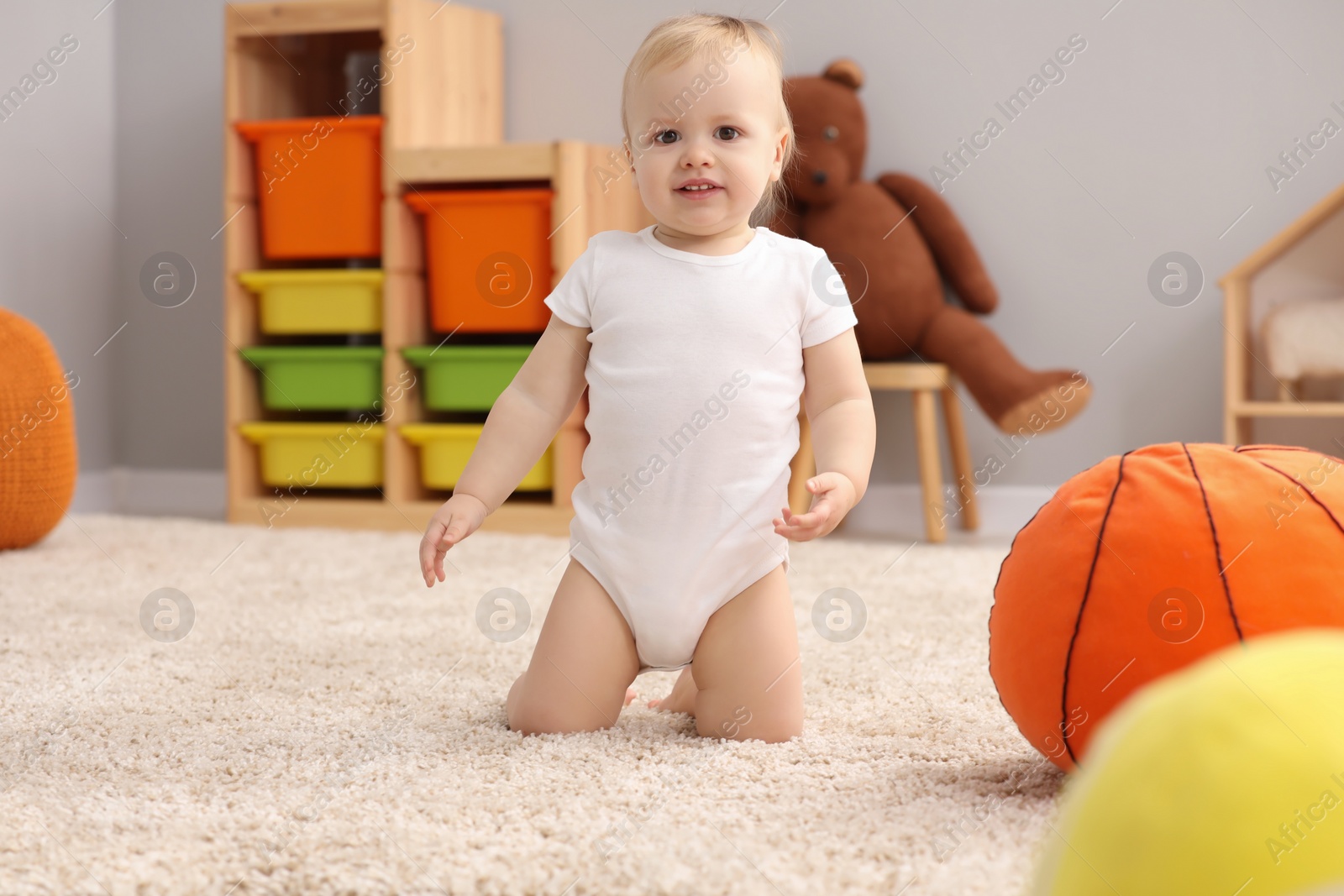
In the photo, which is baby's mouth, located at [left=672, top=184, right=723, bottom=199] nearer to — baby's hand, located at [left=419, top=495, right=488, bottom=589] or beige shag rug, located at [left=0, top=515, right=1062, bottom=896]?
baby's hand, located at [left=419, top=495, right=488, bottom=589]

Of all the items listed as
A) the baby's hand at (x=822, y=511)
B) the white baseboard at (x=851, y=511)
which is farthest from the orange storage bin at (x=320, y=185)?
the baby's hand at (x=822, y=511)

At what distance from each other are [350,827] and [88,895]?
0.43ft

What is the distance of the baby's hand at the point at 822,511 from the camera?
2.38 ft

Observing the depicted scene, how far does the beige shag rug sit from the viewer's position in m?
0.58

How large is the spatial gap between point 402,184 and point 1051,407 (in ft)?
4.07

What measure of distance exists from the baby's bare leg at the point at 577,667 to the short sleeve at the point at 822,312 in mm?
254

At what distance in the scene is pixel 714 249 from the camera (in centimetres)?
89

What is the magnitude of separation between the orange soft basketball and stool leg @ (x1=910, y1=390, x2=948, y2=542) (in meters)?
1.29

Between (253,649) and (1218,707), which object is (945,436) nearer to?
(253,649)

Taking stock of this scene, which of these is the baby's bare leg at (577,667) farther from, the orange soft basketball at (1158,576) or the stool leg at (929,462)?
the stool leg at (929,462)

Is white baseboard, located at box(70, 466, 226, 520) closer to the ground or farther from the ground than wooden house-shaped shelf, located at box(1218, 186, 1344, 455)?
closer to the ground

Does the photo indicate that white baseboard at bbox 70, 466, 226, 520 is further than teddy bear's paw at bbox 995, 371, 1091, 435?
Yes

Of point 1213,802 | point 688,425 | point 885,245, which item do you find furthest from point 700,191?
point 885,245

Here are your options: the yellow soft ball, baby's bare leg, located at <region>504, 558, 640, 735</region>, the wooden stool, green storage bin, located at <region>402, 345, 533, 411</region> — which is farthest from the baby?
green storage bin, located at <region>402, 345, 533, 411</region>
